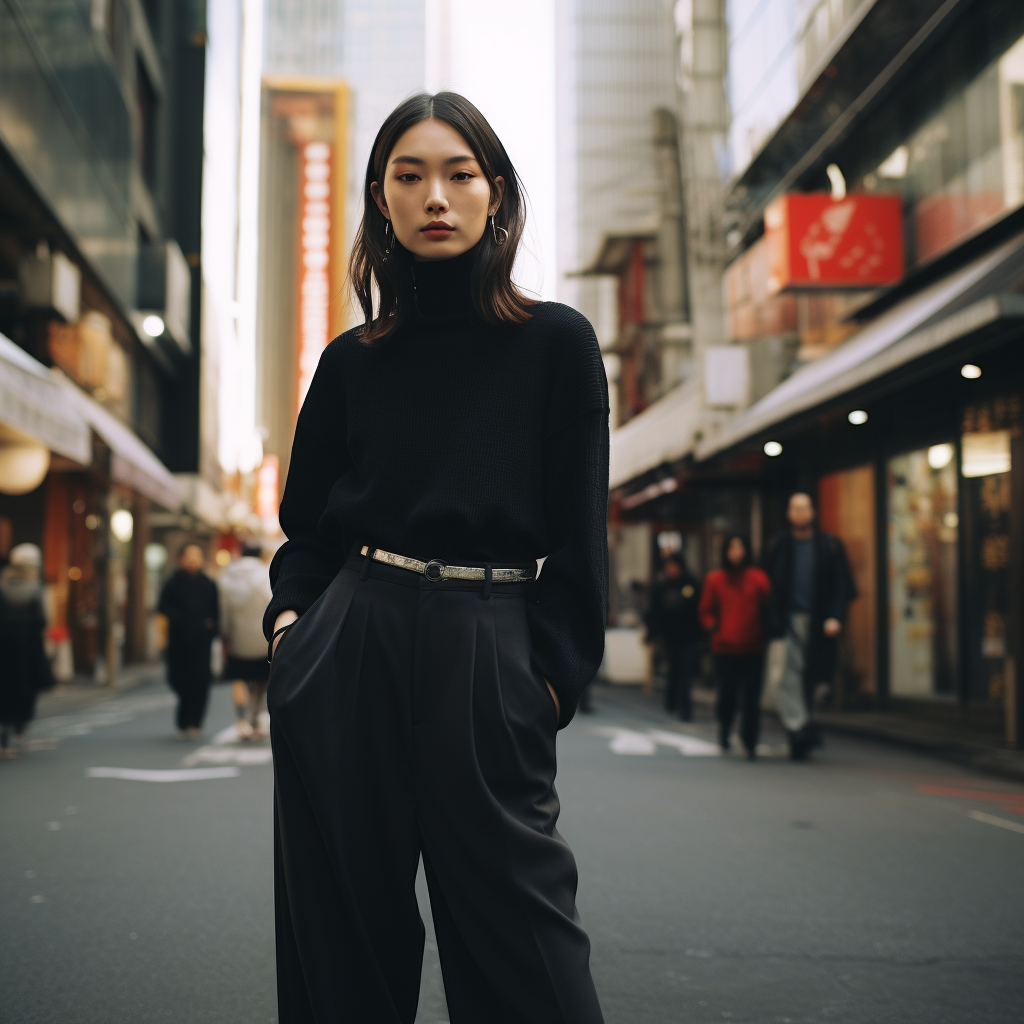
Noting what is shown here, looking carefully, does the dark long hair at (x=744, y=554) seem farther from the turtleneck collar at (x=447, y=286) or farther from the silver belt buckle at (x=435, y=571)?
the silver belt buckle at (x=435, y=571)

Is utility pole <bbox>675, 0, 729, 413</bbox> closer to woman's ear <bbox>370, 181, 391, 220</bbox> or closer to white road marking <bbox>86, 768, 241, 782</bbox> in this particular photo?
white road marking <bbox>86, 768, 241, 782</bbox>

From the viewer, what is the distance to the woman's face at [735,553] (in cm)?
1005

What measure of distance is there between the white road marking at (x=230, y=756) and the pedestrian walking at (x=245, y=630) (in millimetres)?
634

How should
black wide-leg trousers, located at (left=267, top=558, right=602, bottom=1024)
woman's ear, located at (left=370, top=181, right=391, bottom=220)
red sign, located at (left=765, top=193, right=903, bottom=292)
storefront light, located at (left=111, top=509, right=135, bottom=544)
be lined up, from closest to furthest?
black wide-leg trousers, located at (left=267, top=558, right=602, bottom=1024), woman's ear, located at (left=370, top=181, right=391, bottom=220), red sign, located at (left=765, top=193, right=903, bottom=292), storefront light, located at (left=111, top=509, right=135, bottom=544)

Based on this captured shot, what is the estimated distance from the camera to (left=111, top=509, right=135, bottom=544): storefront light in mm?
24828

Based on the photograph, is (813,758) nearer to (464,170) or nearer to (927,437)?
(927,437)

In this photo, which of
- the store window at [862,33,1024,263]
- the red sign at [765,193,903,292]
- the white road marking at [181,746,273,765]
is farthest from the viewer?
the red sign at [765,193,903,292]

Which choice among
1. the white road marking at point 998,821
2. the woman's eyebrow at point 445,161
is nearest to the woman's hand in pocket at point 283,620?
the woman's eyebrow at point 445,161

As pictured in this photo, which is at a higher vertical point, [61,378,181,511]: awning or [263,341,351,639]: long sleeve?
[61,378,181,511]: awning

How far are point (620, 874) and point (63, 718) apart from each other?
32.7 ft

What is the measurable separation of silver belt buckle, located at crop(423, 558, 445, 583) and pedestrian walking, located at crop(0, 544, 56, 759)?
8.56 metres

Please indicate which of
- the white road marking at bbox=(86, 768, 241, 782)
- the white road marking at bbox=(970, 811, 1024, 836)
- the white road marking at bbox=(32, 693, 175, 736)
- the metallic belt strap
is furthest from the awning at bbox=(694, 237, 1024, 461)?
the white road marking at bbox=(32, 693, 175, 736)

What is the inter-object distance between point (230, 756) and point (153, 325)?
20110 millimetres

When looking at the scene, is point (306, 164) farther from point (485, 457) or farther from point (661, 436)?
point (485, 457)
